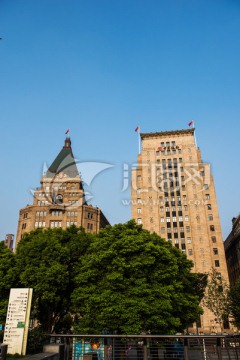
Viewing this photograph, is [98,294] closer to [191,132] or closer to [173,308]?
[173,308]

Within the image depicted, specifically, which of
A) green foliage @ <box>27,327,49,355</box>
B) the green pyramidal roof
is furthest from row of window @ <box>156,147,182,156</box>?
green foliage @ <box>27,327,49,355</box>

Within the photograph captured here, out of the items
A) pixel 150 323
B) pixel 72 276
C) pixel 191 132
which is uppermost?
pixel 191 132

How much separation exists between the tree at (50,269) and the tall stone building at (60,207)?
4323 cm

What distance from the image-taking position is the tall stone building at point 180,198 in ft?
232

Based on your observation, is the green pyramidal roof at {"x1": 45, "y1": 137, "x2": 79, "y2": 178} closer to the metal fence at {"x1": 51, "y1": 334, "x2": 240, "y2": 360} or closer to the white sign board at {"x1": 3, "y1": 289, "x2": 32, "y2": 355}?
the metal fence at {"x1": 51, "y1": 334, "x2": 240, "y2": 360}

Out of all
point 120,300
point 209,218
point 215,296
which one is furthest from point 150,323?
point 209,218

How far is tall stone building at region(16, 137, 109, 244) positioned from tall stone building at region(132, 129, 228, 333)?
12.8m

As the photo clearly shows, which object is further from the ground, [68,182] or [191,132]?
[191,132]

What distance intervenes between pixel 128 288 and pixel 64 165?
73.8m

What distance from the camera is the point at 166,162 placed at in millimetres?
82375

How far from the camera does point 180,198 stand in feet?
254

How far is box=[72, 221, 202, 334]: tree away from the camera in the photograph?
23.2m

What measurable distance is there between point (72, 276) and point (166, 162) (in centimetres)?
5771

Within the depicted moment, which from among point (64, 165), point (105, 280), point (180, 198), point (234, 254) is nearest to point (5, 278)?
point (105, 280)
